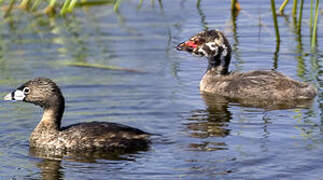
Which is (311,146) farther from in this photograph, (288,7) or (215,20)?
(288,7)

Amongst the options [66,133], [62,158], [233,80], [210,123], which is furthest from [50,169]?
[233,80]

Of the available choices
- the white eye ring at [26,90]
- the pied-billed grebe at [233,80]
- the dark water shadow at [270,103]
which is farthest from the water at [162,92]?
the white eye ring at [26,90]

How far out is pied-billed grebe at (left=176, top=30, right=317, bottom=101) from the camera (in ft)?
42.7

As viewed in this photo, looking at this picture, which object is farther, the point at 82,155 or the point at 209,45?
the point at 209,45

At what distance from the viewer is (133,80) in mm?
13852

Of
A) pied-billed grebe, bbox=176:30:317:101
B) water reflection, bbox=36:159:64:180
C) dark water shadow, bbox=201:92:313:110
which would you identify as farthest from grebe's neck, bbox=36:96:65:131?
pied-billed grebe, bbox=176:30:317:101

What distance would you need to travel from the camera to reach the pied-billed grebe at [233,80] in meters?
13.0

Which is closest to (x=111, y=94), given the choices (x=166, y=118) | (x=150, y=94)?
(x=150, y=94)

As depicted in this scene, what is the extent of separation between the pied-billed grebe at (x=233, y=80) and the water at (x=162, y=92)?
27 centimetres

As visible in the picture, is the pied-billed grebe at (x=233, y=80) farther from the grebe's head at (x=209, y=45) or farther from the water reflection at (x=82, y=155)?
the water reflection at (x=82, y=155)

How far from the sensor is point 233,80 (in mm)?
13750

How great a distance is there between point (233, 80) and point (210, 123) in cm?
204

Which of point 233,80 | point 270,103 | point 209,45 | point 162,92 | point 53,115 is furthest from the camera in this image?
point 209,45

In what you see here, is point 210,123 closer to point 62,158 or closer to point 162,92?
point 162,92
